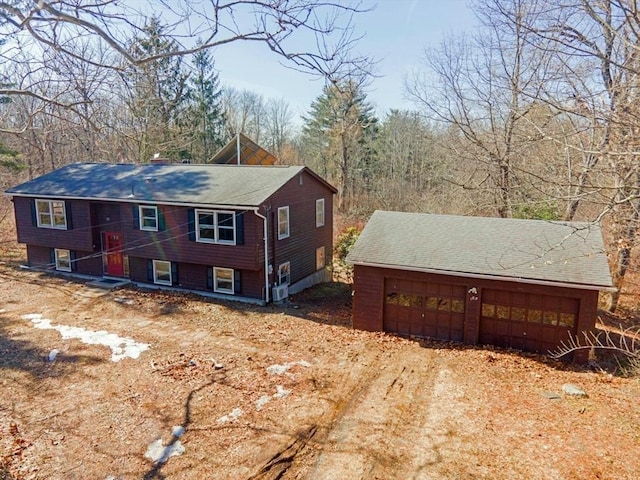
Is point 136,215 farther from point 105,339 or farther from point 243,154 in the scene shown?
point 243,154

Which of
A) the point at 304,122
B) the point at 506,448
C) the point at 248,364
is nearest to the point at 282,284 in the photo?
the point at 248,364

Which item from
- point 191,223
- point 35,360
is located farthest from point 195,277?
point 35,360

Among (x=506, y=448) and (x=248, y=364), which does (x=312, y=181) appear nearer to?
(x=248, y=364)

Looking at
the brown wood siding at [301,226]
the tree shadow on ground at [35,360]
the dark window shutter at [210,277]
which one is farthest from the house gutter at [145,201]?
the tree shadow on ground at [35,360]

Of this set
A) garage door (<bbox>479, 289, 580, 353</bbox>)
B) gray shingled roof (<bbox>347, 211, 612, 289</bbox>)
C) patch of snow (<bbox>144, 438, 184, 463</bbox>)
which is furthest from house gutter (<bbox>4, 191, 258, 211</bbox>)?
patch of snow (<bbox>144, 438, 184, 463</bbox>)

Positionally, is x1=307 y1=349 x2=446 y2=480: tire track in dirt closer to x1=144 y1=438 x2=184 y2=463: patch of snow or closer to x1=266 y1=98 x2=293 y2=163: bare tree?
x1=144 y1=438 x2=184 y2=463: patch of snow
